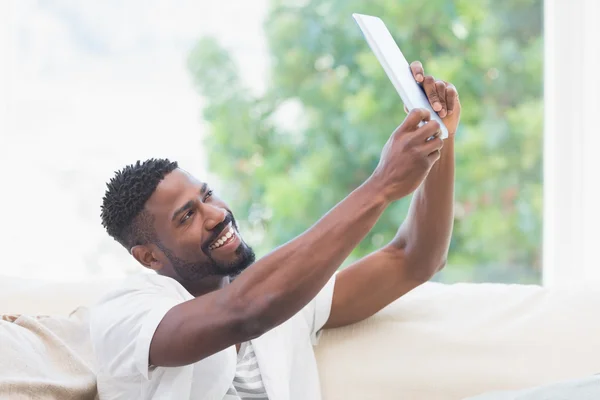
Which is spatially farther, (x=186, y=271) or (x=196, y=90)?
(x=196, y=90)

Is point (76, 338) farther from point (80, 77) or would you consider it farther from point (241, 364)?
point (80, 77)

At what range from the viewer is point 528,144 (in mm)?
3000

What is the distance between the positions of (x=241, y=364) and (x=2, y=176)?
5.52 ft

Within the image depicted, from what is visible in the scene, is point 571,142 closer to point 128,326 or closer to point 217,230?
point 217,230

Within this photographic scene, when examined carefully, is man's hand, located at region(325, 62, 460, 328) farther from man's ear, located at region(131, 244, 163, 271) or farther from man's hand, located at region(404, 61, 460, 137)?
man's ear, located at region(131, 244, 163, 271)

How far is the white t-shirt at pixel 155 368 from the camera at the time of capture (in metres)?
1.40

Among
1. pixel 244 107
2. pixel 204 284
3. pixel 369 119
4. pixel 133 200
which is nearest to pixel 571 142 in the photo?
pixel 369 119

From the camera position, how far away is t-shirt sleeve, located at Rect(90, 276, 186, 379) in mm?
1368

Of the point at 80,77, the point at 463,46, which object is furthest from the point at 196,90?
the point at 463,46

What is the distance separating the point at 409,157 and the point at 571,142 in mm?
1527

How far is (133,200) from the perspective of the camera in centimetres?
152

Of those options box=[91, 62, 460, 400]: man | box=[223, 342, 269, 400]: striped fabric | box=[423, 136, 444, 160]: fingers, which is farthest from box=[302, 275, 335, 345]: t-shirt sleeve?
box=[423, 136, 444, 160]: fingers

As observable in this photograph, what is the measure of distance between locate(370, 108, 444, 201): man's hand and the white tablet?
0.12 ft

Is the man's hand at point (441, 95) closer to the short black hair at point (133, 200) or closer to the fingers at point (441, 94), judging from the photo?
the fingers at point (441, 94)
